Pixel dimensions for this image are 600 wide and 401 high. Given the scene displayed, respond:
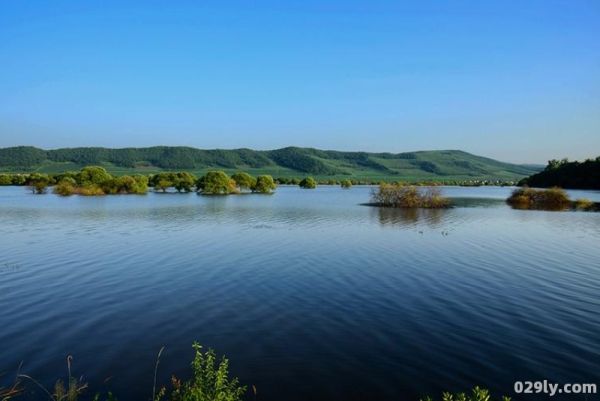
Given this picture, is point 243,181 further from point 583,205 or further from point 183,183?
point 583,205

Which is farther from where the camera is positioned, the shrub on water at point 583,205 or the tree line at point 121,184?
the tree line at point 121,184

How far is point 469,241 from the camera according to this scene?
133 feet

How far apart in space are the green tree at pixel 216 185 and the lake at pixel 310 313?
96.1 m

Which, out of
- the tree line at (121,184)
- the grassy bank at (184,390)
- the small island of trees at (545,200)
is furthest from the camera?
the tree line at (121,184)

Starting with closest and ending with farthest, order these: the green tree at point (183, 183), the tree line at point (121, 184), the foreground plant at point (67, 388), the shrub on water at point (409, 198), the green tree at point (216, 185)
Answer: the foreground plant at point (67, 388)
the shrub on water at point (409, 198)
the tree line at point (121, 184)
the green tree at point (216, 185)
the green tree at point (183, 183)

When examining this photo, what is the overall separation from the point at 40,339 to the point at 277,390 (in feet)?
29.9

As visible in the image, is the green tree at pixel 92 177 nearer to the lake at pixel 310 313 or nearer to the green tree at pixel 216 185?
the green tree at pixel 216 185

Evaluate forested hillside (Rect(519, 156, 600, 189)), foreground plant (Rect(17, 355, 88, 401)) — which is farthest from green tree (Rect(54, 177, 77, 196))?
forested hillside (Rect(519, 156, 600, 189))

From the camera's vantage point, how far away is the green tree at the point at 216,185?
13462 centimetres

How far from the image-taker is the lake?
12.7 metres

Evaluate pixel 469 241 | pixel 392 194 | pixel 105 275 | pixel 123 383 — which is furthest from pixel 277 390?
pixel 392 194

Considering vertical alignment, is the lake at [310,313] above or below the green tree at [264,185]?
below

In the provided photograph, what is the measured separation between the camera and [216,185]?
5310 inches

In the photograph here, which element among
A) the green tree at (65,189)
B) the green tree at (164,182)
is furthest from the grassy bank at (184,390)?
the green tree at (164,182)
